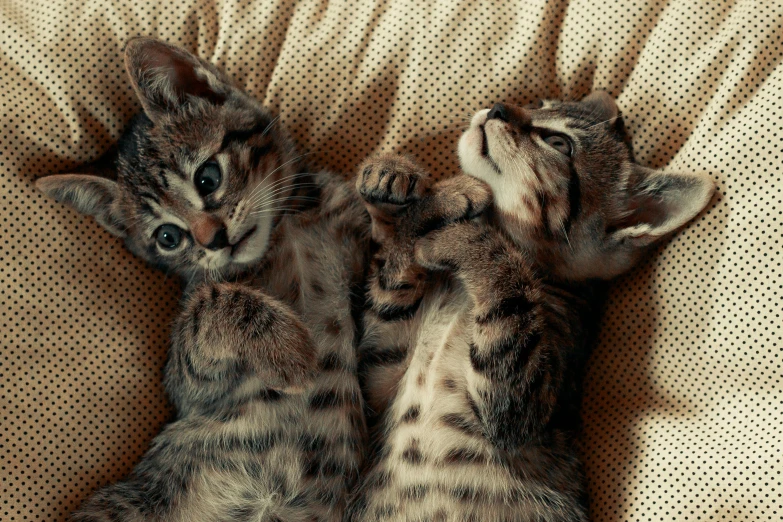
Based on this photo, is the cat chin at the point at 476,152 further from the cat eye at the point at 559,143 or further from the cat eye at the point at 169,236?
the cat eye at the point at 169,236

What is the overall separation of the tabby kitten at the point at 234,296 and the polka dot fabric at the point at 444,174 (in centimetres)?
13

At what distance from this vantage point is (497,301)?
1470mm

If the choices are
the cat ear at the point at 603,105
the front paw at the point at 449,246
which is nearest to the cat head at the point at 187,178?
the front paw at the point at 449,246

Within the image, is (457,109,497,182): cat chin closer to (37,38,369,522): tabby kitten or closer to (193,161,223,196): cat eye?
(37,38,369,522): tabby kitten

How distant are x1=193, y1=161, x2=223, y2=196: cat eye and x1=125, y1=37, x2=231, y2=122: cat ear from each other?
199 millimetres

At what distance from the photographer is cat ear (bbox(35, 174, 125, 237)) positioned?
1719 mm

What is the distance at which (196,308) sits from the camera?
1.64 meters

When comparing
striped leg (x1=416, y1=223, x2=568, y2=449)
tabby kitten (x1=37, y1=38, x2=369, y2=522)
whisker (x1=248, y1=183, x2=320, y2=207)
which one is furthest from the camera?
whisker (x1=248, y1=183, x2=320, y2=207)

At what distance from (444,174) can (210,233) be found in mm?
721

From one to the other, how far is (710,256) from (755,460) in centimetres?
47

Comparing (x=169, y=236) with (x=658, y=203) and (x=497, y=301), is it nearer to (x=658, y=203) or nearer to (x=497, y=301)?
(x=497, y=301)

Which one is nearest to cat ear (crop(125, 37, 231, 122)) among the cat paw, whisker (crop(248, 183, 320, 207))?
whisker (crop(248, 183, 320, 207))

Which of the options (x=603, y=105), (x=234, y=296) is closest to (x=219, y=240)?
(x=234, y=296)

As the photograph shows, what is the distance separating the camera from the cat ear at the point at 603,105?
179cm
